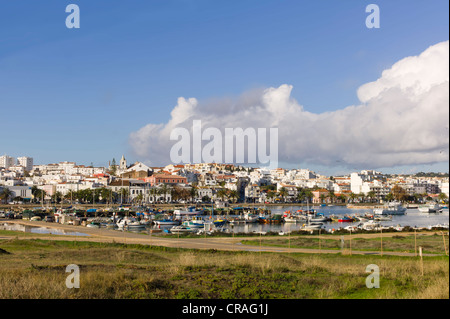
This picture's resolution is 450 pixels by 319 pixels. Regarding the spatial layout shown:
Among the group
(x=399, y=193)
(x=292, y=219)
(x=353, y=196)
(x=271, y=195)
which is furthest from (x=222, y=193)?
(x=292, y=219)

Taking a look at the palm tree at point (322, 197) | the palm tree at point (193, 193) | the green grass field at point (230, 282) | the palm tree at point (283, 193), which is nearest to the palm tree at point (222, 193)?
the palm tree at point (193, 193)

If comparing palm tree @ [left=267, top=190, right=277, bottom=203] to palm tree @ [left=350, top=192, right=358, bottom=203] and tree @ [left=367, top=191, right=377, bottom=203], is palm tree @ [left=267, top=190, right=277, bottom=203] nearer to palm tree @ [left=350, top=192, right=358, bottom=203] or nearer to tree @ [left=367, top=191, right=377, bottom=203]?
palm tree @ [left=350, top=192, right=358, bottom=203]

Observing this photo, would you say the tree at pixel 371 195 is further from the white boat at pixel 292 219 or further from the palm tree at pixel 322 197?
the white boat at pixel 292 219

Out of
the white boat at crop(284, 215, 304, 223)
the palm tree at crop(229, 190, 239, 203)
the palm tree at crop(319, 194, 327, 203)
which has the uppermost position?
the palm tree at crop(229, 190, 239, 203)

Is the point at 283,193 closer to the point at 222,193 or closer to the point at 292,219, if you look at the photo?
the point at 222,193

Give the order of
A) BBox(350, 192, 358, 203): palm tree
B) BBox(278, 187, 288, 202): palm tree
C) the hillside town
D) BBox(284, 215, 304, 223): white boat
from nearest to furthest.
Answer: BBox(284, 215, 304, 223): white boat → the hillside town → BBox(350, 192, 358, 203): palm tree → BBox(278, 187, 288, 202): palm tree

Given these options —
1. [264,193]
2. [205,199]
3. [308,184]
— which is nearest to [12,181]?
[205,199]

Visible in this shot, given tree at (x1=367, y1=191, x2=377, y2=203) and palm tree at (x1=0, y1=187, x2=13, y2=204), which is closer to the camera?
palm tree at (x1=0, y1=187, x2=13, y2=204)

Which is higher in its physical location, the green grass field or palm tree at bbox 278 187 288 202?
palm tree at bbox 278 187 288 202

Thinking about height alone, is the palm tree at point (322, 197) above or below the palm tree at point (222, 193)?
below

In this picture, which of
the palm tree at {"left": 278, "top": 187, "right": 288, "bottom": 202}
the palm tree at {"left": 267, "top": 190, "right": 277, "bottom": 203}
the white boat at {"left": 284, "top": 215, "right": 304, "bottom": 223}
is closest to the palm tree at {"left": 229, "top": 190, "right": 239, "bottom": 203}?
the palm tree at {"left": 267, "top": 190, "right": 277, "bottom": 203}

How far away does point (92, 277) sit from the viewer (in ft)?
42.7

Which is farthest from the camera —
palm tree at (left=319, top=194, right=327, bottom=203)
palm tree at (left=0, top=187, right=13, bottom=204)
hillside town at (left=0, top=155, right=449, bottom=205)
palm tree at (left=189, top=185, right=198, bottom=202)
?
palm tree at (left=319, top=194, right=327, bottom=203)
